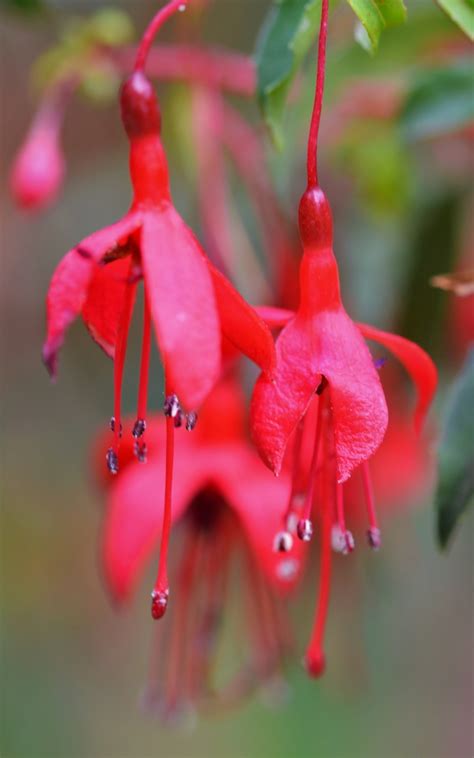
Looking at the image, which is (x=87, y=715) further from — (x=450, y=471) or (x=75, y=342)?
(x=450, y=471)

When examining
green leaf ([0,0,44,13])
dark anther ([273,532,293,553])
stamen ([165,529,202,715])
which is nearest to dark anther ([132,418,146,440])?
dark anther ([273,532,293,553])

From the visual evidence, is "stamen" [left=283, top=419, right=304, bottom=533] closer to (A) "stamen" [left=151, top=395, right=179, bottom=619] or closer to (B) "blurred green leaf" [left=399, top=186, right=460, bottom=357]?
(A) "stamen" [left=151, top=395, right=179, bottom=619]

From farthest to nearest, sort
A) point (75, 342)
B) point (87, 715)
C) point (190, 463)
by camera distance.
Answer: point (87, 715) → point (75, 342) → point (190, 463)

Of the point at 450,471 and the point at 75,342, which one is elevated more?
the point at 450,471

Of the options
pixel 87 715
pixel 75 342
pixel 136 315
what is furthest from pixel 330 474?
pixel 87 715

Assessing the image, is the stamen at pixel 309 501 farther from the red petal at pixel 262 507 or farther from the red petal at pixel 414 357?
the red petal at pixel 262 507

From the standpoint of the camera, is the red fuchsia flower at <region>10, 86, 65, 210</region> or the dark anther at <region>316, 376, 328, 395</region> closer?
the dark anther at <region>316, 376, 328, 395</region>

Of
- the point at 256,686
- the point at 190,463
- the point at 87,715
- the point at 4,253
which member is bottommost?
the point at 87,715
